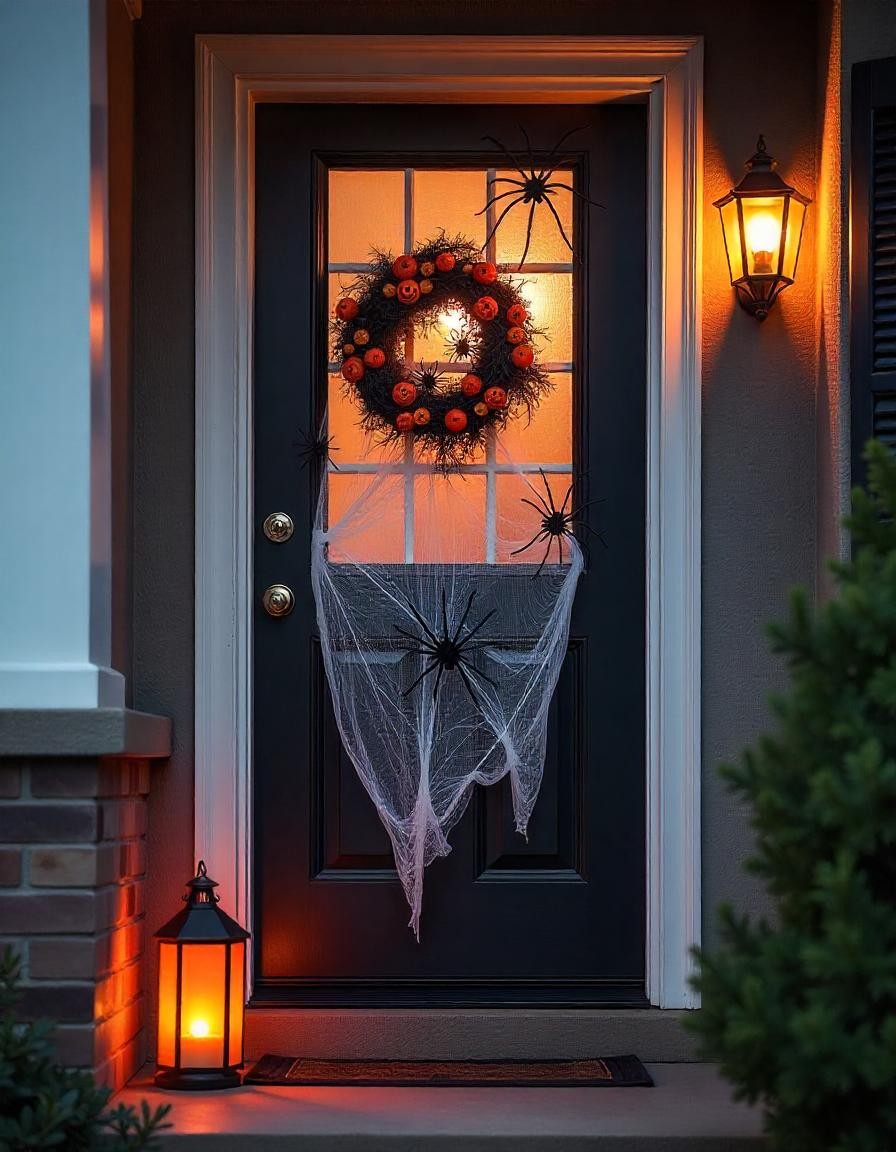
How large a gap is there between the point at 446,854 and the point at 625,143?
1.69m

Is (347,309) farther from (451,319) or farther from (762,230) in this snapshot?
(762,230)

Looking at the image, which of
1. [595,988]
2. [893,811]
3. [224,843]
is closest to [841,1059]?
[893,811]

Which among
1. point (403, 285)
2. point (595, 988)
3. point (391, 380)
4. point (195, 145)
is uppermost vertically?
point (195, 145)

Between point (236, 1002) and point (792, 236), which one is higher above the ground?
point (792, 236)

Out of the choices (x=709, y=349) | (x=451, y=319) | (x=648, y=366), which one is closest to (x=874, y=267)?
(x=709, y=349)

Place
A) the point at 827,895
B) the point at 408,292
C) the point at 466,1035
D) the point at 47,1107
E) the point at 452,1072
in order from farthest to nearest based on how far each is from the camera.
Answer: the point at 408,292 → the point at 466,1035 → the point at 452,1072 → the point at 47,1107 → the point at 827,895

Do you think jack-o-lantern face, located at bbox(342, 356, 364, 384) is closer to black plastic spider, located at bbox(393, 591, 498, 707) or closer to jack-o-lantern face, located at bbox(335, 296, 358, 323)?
jack-o-lantern face, located at bbox(335, 296, 358, 323)

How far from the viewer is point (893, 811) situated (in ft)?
6.98

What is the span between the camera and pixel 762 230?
334 centimetres

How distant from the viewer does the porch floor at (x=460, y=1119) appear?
2654mm

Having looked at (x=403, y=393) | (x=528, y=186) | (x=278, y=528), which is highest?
(x=528, y=186)

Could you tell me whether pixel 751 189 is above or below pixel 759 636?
above

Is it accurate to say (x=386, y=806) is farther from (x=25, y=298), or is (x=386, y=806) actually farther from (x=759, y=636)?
(x=25, y=298)

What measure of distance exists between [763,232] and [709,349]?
0.28 meters
